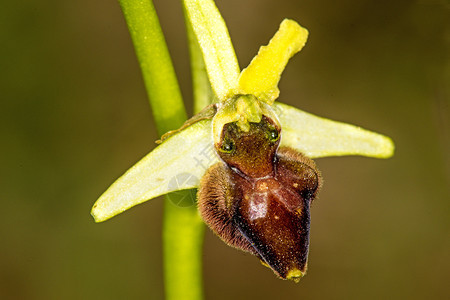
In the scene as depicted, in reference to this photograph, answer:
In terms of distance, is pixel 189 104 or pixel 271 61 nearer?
pixel 271 61

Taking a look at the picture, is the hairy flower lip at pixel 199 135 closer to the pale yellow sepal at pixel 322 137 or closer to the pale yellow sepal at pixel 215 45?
the pale yellow sepal at pixel 215 45

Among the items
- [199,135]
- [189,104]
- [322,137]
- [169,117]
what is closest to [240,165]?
[199,135]

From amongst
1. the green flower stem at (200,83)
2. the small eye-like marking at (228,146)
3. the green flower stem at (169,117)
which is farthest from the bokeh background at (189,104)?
the small eye-like marking at (228,146)

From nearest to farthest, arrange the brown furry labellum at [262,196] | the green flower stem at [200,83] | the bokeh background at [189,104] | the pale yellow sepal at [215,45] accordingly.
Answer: the brown furry labellum at [262,196]
the pale yellow sepal at [215,45]
the green flower stem at [200,83]
the bokeh background at [189,104]

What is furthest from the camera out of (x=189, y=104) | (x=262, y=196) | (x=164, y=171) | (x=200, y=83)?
(x=189, y=104)

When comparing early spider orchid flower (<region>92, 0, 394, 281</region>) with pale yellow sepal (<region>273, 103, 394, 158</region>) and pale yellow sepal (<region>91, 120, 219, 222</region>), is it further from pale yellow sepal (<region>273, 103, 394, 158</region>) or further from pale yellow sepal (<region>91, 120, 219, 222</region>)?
pale yellow sepal (<region>273, 103, 394, 158</region>)

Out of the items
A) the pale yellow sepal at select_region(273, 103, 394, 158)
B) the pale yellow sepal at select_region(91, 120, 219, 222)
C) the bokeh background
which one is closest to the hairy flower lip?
the pale yellow sepal at select_region(91, 120, 219, 222)

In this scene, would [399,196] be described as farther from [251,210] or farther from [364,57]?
[251,210]

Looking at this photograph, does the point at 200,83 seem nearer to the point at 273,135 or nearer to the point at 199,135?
the point at 199,135
